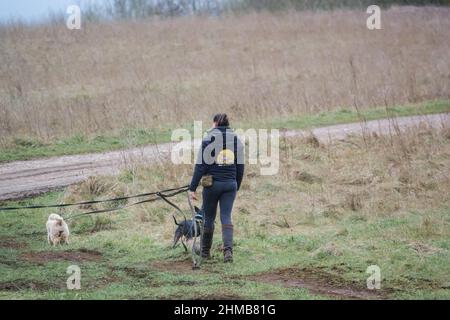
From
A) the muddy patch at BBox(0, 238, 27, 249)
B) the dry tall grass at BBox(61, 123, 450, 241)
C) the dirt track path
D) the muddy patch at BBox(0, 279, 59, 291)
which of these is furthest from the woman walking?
the dirt track path

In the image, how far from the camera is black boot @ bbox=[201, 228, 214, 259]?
998 cm

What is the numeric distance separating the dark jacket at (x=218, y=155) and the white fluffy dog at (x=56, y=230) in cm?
241

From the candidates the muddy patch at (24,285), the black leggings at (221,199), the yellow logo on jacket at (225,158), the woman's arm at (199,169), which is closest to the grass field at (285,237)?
the muddy patch at (24,285)

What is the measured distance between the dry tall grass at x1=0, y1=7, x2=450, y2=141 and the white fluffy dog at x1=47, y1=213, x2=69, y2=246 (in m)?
8.71

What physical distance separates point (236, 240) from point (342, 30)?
1078 inches

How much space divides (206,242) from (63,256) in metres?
2.15

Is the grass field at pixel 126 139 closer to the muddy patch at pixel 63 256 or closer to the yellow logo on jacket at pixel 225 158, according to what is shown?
the muddy patch at pixel 63 256

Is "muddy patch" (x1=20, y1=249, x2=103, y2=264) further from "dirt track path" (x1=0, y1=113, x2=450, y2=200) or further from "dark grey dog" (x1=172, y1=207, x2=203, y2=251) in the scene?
"dirt track path" (x1=0, y1=113, x2=450, y2=200)

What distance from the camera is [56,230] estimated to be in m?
10.9

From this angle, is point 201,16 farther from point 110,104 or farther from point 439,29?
point 110,104

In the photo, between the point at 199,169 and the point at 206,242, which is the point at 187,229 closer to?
the point at 206,242

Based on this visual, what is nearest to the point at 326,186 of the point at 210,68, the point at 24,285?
the point at 24,285

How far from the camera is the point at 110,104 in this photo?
22.2 m
